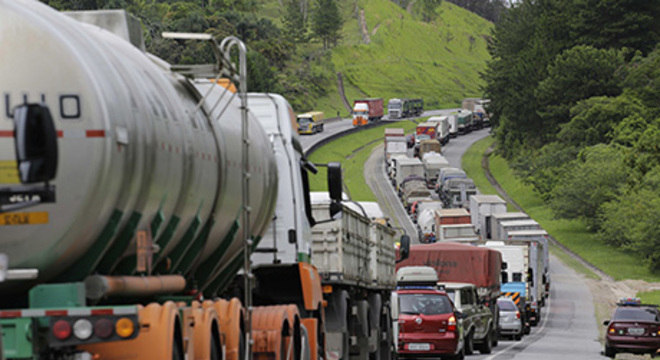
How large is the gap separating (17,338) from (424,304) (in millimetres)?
19978

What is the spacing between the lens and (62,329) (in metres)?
8.54

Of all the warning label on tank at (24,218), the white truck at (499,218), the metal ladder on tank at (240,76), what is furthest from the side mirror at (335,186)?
the white truck at (499,218)

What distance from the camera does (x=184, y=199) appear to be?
35.0ft

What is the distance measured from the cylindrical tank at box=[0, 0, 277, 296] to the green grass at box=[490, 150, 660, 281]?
6560cm

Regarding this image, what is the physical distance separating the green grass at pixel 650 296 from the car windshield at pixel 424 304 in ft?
119

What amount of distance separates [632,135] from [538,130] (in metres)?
22.3

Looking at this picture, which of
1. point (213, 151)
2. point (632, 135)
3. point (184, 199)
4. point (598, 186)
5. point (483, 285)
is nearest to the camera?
point (184, 199)

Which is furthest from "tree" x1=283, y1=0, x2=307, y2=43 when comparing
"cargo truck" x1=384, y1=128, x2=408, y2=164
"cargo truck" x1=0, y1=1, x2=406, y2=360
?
"cargo truck" x1=0, y1=1, x2=406, y2=360

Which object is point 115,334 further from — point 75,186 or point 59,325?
point 75,186

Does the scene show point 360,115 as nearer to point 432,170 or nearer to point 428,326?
point 432,170

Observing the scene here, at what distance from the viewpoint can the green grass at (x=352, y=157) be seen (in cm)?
10131

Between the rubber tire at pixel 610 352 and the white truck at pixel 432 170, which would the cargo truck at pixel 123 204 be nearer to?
the rubber tire at pixel 610 352

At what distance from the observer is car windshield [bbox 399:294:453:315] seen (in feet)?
90.6

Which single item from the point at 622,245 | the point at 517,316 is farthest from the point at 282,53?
the point at 517,316
